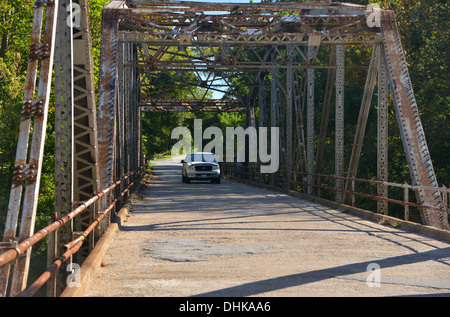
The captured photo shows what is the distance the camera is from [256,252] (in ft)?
35.9

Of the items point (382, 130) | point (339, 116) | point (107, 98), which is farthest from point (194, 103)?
point (107, 98)

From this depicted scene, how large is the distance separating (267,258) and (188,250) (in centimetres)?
156

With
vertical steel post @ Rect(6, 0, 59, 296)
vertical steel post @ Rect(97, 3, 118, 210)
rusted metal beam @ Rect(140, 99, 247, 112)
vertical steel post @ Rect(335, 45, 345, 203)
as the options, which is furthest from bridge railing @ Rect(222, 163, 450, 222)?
vertical steel post @ Rect(6, 0, 59, 296)

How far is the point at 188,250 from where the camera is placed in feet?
36.5

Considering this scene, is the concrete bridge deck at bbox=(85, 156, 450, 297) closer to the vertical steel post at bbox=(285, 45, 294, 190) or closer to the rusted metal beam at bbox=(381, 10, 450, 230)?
the rusted metal beam at bbox=(381, 10, 450, 230)

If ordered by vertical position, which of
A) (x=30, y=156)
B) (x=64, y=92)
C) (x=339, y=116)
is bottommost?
(x=30, y=156)

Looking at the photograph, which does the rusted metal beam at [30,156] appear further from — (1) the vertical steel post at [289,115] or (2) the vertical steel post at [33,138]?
(1) the vertical steel post at [289,115]

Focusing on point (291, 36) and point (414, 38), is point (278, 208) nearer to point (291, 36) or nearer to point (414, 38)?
point (291, 36)

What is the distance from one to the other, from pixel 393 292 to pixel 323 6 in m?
15.0

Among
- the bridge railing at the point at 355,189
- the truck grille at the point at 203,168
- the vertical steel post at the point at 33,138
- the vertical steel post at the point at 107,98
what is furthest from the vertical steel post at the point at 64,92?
the truck grille at the point at 203,168

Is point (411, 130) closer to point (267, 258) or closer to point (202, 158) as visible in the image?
point (267, 258)

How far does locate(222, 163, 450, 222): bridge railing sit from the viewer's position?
14.9 meters

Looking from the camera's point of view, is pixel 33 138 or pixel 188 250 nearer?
pixel 33 138

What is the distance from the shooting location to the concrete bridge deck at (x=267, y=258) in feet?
25.6
